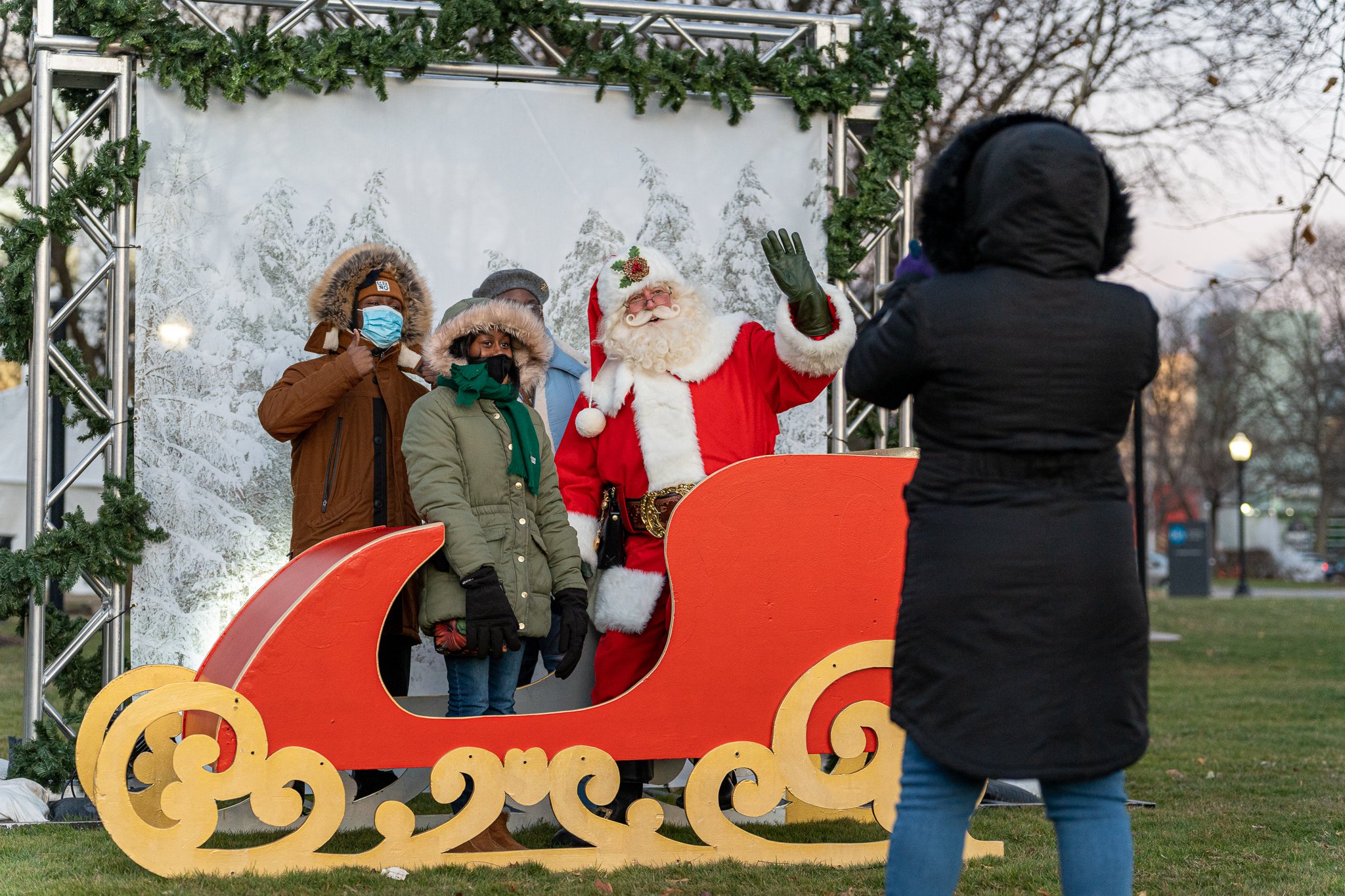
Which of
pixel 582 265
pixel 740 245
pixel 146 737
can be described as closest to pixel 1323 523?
pixel 740 245

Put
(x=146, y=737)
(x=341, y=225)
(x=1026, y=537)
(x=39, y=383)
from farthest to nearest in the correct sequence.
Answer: (x=341, y=225) < (x=39, y=383) < (x=146, y=737) < (x=1026, y=537)

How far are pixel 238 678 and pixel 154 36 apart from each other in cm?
267

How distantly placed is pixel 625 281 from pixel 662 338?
0.23m

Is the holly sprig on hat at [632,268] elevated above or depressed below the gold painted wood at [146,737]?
above

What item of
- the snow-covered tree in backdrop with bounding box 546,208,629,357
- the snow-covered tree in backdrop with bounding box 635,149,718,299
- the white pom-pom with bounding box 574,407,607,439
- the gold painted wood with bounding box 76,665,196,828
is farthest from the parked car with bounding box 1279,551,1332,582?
the gold painted wood with bounding box 76,665,196,828

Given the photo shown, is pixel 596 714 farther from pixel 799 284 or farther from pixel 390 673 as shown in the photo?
pixel 799 284

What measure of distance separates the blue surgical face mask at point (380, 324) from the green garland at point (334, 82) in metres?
1.18

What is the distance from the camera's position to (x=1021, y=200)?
2246 mm

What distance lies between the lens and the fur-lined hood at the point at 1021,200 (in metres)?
2.25

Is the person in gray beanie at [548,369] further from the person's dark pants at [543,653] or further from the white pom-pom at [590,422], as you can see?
the person's dark pants at [543,653]

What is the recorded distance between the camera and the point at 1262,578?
112 feet

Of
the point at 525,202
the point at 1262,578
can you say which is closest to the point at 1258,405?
the point at 1262,578

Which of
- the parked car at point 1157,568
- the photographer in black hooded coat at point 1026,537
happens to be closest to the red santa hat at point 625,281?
the photographer in black hooded coat at point 1026,537

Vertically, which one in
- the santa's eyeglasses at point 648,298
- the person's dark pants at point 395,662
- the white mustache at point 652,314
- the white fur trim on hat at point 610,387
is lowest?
the person's dark pants at point 395,662
